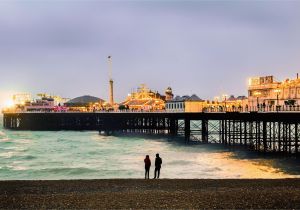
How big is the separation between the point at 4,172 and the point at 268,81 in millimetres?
65491

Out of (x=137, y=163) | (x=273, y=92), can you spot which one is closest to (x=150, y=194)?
(x=137, y=163)

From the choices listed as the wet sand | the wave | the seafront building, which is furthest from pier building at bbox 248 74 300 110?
the wet sand

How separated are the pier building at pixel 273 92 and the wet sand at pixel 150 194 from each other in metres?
45.4

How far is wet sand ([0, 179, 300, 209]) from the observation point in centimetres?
1719

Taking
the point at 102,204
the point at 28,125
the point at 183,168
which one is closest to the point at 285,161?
the point at 183,168

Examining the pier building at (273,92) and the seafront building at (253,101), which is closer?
the seafront building at (253,101)

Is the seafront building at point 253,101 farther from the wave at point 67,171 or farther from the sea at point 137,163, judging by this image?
the wave at point 67,171

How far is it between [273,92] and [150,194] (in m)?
68.3

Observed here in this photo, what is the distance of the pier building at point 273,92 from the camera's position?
74375mm

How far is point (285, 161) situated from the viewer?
42.4 m

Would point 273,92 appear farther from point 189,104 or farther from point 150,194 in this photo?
point 150,194

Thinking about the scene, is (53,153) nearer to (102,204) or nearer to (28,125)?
(102,204)

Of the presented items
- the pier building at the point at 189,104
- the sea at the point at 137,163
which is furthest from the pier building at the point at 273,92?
the sea at the point at 137,163

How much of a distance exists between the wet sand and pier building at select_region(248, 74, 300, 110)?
1788 inches
